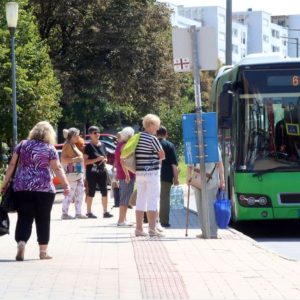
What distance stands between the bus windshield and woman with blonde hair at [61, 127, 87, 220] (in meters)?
4.18

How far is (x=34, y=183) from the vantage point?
38.4 ft

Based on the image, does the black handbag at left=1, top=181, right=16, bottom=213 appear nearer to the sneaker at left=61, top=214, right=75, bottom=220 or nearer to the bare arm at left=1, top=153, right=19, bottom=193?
the bare arm at left=1, top=153, right=19, bottom=193

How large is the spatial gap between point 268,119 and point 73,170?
4732 millimetres

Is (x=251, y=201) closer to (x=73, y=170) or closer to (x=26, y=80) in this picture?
(x=73, y=170)

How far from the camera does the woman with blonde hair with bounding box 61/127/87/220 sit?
19.2 m

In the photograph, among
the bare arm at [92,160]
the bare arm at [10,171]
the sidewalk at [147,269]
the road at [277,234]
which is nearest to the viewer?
the sidewalk at [147,269]

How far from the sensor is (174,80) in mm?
49312

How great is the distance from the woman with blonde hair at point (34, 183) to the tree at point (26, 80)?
20341 millimetres

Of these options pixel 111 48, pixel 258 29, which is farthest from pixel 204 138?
pixel 258 29

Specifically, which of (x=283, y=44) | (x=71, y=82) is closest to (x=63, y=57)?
(x=71, y=82)

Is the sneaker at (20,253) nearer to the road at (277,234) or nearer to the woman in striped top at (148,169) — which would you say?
the woman in striped top at (148,169)

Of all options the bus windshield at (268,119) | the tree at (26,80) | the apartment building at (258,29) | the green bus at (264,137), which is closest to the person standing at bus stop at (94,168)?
the green bus at (264,137)

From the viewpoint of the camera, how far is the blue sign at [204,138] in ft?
47.3

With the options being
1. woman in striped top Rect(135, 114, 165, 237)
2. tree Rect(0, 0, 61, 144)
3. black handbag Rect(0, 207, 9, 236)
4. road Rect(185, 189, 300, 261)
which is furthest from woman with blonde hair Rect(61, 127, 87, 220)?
tree Rect(0, 0, 61, 144)
